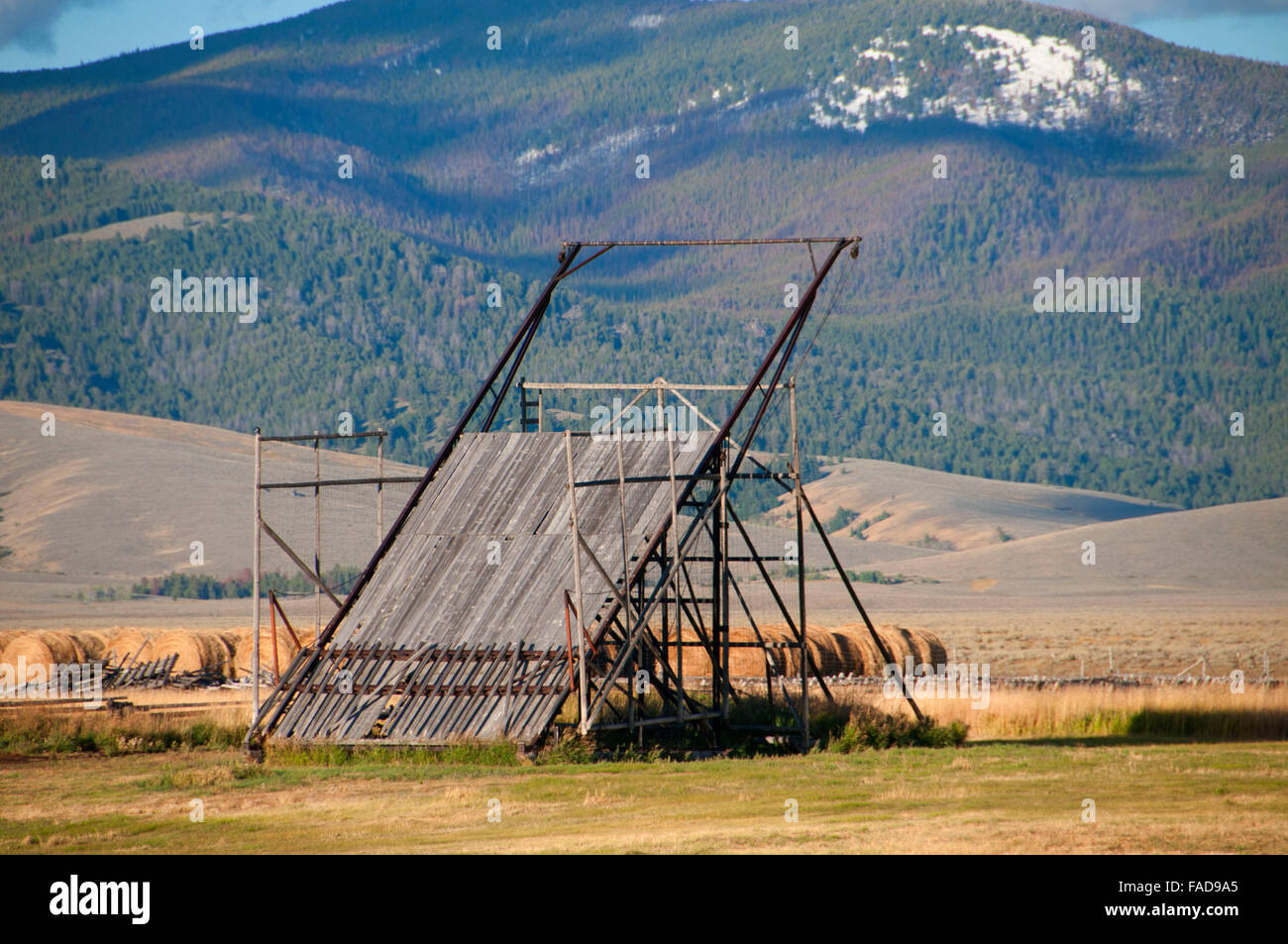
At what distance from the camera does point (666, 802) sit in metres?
22.0

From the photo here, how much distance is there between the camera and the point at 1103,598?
4582 inches

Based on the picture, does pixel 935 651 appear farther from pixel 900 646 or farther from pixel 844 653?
pixel 844 653

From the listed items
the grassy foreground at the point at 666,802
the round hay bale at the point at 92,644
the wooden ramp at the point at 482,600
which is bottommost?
the round hay bale at the point at 92,644

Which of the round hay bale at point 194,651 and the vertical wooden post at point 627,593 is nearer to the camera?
the vertical wooden post at point 627,593

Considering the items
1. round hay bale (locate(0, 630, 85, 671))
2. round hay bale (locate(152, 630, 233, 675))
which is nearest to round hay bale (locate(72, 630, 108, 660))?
round hay bale (locate(0, 630, 85, 671))

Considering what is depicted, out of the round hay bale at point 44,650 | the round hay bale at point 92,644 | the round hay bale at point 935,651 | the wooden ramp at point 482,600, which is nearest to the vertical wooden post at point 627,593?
the wooden ramp at point 482,600

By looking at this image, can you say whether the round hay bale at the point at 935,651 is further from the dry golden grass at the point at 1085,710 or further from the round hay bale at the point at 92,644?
the round hay bale at the point at 92,644

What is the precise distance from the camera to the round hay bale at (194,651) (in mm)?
48688

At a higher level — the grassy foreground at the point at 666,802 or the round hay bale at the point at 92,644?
the grassy foreground at the point at 666,802

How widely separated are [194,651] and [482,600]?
73.4 feet

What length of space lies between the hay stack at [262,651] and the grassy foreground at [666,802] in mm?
15745
